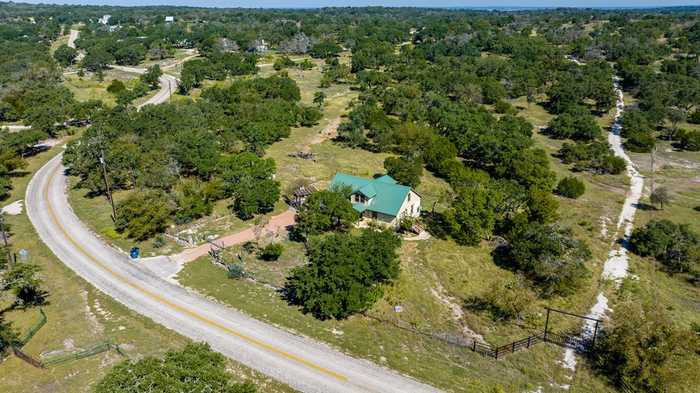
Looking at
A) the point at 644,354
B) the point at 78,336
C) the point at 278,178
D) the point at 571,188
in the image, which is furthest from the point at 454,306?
the point at 278,178

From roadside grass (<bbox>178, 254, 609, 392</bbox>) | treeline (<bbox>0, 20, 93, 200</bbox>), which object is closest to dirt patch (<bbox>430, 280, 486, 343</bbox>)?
roadside grass (<bbox>178, 254, 609, 392</bbox>)

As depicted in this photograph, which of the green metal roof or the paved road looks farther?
the green metal roof

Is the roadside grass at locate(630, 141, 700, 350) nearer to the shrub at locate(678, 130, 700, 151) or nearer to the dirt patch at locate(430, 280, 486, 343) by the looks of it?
the shrub at locate(678, 130, 700, 151)

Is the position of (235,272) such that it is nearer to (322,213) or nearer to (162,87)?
(322,213)

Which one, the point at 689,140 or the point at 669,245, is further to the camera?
the point at 689,140

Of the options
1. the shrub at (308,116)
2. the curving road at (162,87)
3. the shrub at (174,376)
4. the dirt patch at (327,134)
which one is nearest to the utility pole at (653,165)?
the dirt patch at (327,134)

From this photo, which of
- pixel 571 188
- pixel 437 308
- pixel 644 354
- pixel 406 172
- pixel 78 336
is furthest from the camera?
pixel 571 188

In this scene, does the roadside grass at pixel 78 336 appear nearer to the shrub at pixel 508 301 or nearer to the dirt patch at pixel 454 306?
the dirt patch at pixel 454 306

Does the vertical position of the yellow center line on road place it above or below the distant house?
below
